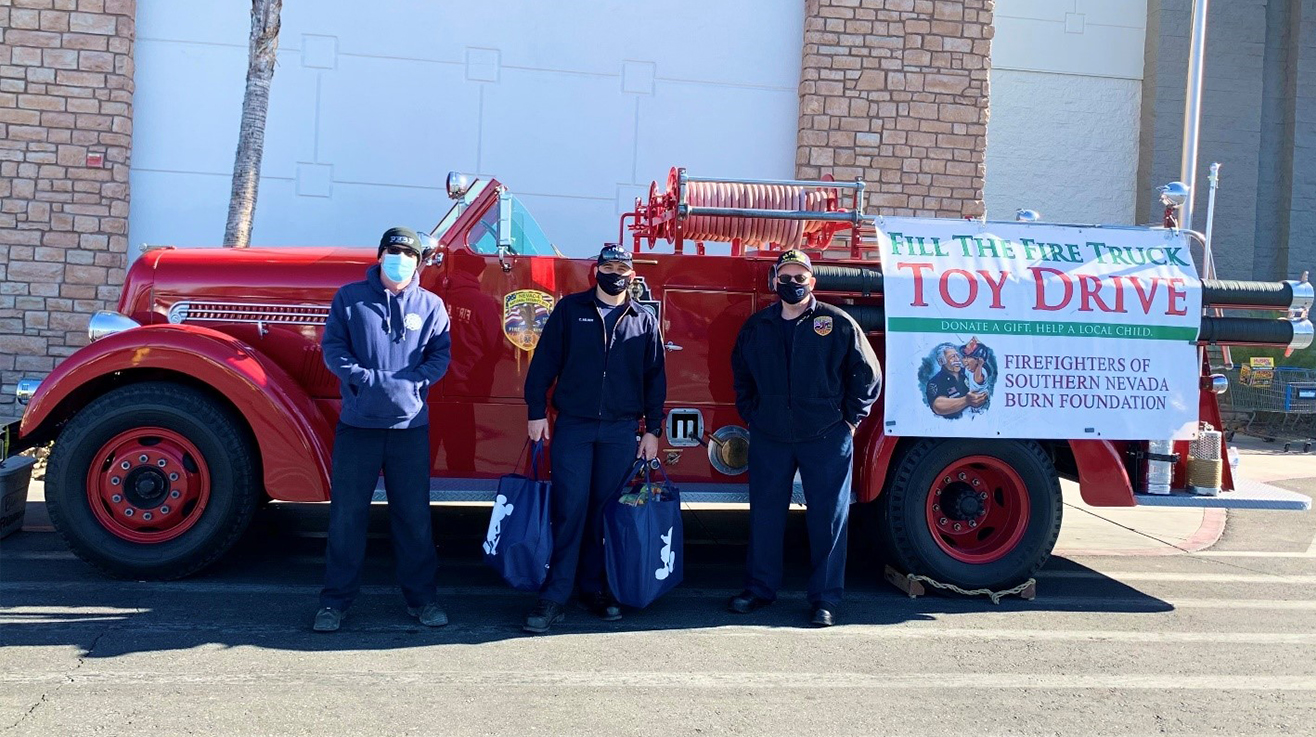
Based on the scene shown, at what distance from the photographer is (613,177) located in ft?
37.3

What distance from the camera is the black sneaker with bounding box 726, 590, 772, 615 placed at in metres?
5.54

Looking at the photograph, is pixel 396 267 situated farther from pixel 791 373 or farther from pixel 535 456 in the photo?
pixel 791 373

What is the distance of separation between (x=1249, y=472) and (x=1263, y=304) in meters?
6.50

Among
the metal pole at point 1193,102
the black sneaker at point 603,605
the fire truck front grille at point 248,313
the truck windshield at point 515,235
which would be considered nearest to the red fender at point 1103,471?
the black sneaker at point 603,605

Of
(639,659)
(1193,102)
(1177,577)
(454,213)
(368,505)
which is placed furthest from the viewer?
(1193,102)

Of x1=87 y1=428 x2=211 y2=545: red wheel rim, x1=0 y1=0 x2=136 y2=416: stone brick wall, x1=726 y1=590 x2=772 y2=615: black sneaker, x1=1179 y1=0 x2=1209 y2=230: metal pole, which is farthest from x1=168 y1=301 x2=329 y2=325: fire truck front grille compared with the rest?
x1=1179 y1=0 x2=1209 y2=230: metal pole

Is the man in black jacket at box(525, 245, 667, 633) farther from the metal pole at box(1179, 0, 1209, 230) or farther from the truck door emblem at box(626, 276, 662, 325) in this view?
the metal pole at box(1179, 0, 1209, 230)

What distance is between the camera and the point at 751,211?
605cm

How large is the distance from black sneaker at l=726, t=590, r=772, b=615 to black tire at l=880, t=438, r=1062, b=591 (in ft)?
2.74

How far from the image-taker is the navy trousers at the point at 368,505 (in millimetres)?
5004

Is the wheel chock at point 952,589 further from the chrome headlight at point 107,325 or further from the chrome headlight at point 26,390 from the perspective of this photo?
the chrome headlight at point 26,390

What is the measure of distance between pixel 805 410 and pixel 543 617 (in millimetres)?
1597

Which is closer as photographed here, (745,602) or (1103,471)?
(745,602)

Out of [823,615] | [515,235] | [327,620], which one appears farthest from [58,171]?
[823,615]
